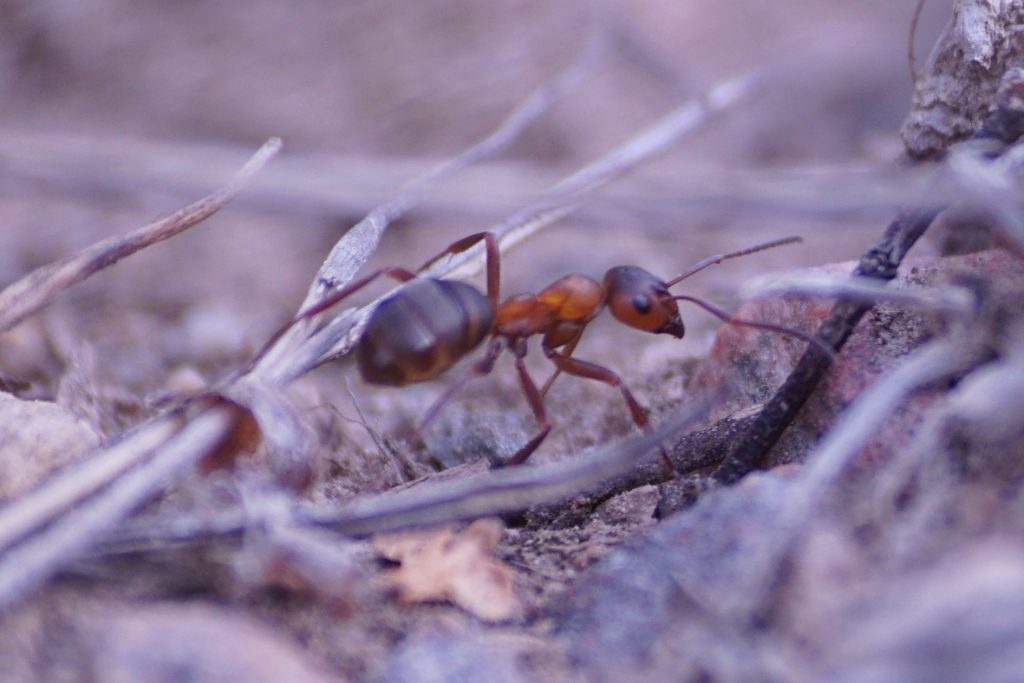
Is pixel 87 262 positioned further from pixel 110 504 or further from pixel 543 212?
pixel 543 212

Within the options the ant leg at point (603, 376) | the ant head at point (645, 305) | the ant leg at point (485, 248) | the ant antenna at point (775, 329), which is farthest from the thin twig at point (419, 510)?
the ant head at point (645, 305)

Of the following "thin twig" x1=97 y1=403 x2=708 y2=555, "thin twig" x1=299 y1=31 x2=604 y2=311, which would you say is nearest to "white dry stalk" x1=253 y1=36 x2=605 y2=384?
"thin twig" x1=299 y1=31 x2=604 y2=311

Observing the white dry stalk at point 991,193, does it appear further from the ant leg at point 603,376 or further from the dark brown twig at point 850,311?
the ant leg at point 603,376

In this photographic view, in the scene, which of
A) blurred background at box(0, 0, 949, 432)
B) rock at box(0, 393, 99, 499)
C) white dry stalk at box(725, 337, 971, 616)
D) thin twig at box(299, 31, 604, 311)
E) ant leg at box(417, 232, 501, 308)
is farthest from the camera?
blurred background at box(0, 0, 949, 432)

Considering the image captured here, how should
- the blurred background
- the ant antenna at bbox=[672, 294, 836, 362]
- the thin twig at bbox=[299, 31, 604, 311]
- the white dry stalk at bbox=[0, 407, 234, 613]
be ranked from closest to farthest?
the white dry stalk at bbox=[0, 407, 234, 613]
the ant antenna at bbox=[672, 294, 836, 362]
the thin twig at bbox=[299, 31, 604, 311]
the blurred background

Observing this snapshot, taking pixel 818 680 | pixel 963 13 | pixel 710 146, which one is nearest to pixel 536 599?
pixel 818 680

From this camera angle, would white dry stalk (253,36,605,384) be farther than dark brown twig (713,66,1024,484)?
Yes

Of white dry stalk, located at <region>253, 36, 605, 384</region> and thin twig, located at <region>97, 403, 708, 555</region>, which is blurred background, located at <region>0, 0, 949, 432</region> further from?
thin twig, located at <region>97, 403, 708, 555</region>

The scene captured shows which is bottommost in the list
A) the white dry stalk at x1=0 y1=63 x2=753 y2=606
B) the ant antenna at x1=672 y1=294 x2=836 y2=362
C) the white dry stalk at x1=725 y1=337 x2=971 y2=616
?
the ant antenna at x1=672 y1=294 x2=836 y2=362
